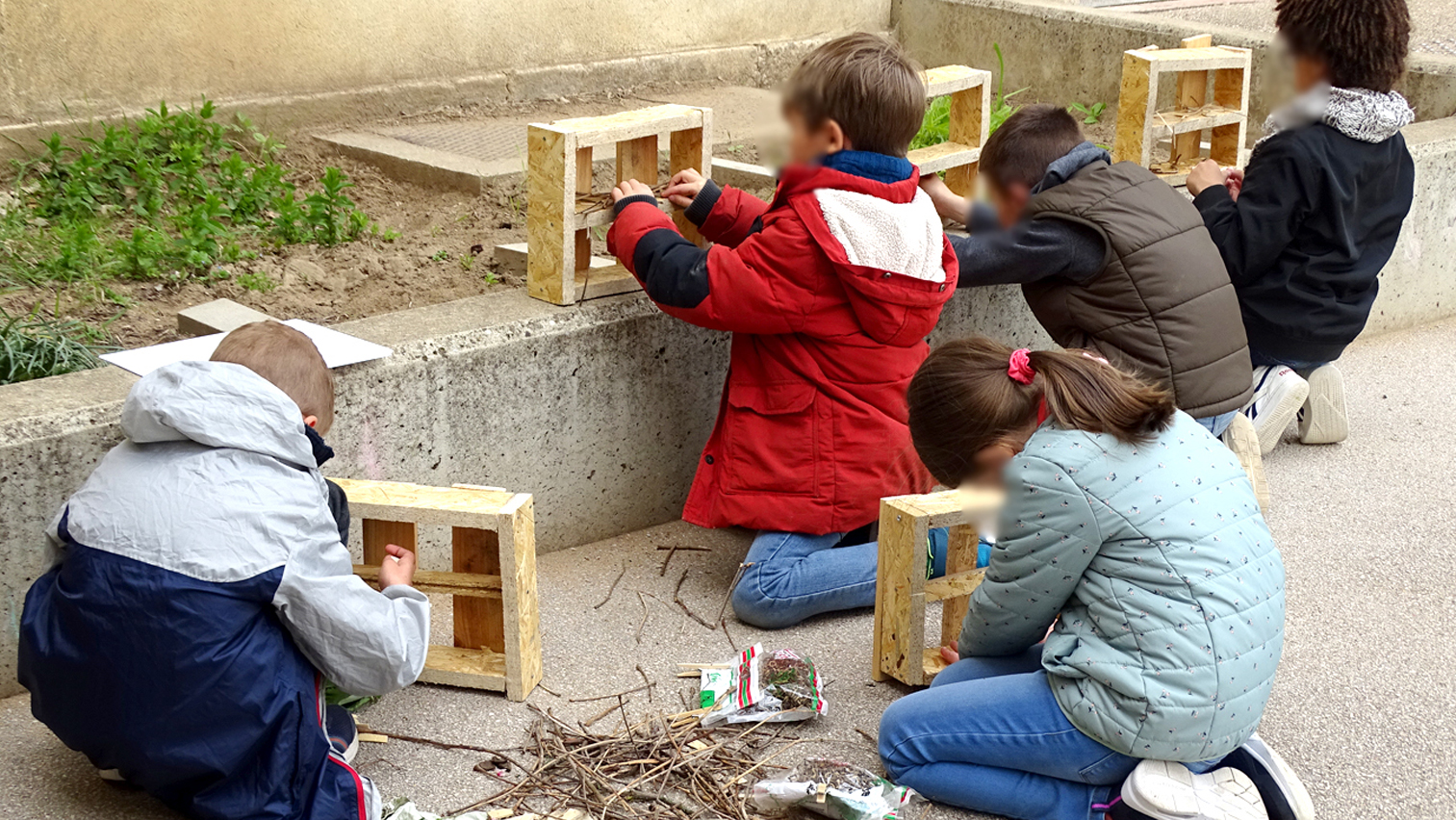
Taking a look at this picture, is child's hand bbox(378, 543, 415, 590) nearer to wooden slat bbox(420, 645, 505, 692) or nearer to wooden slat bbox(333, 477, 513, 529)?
wooden slat bbox(333, 477, 513, 529)

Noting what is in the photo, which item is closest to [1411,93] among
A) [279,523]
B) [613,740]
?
[613,740]

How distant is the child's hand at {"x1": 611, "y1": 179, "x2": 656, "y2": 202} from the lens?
10.4 feet

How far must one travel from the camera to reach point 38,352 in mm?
2973

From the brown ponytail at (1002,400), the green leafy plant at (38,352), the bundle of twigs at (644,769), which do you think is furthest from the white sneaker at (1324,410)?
the green leafy plant at (38,352)

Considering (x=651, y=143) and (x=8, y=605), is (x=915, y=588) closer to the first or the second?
(x=651, y=143)

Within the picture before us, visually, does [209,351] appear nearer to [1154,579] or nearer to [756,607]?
[756,607]

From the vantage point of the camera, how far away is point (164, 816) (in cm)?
232

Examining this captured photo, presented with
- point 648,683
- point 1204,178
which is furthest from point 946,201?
point 648,683

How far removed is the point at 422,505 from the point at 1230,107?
10.4 ft

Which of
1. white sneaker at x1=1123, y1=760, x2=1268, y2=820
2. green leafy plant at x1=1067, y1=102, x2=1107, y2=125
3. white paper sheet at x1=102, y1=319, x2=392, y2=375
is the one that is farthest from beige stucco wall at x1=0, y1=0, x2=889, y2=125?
white sneaker at x1=1123, y1=760, x2=1268, y2=820

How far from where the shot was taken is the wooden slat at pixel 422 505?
2656mm

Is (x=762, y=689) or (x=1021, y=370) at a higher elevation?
(x=1021, y=370)

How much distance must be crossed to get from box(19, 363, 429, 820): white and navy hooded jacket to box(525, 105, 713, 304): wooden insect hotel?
43.9 inches

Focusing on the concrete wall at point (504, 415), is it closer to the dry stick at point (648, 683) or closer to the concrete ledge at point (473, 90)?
the dry stick at point (648, 683)
